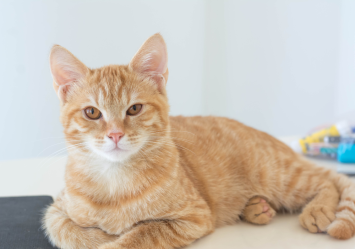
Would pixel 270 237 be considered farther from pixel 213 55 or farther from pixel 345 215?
pixel 213 55

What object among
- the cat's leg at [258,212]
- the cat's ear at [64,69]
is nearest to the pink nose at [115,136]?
the cat's ear at [64,69]

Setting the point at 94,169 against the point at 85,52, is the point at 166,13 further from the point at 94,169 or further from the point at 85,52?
the point at 94,169

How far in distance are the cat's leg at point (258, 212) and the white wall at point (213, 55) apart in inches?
80.8

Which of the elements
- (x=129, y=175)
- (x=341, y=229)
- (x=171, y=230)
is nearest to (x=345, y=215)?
(x=341, y=229)

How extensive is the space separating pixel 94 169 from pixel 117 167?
0.10 meters

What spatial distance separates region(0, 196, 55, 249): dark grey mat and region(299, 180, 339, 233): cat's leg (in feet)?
3.53

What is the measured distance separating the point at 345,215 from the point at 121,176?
0.94 meters

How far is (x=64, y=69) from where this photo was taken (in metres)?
1.52

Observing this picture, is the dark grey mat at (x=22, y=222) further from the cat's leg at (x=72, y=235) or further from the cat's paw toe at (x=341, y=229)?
the cat's paw toe at (x=341, y=229)

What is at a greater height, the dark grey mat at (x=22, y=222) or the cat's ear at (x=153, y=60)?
the cat's ear at (x=153, y=60)

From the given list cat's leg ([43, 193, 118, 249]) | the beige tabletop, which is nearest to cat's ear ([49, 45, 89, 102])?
cat's leg ([43, 193, 118, 249])

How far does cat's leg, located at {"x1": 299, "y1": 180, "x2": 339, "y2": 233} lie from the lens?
5.12 ft

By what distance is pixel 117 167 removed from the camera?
144 cm

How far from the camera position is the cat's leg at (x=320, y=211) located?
5.12ft
